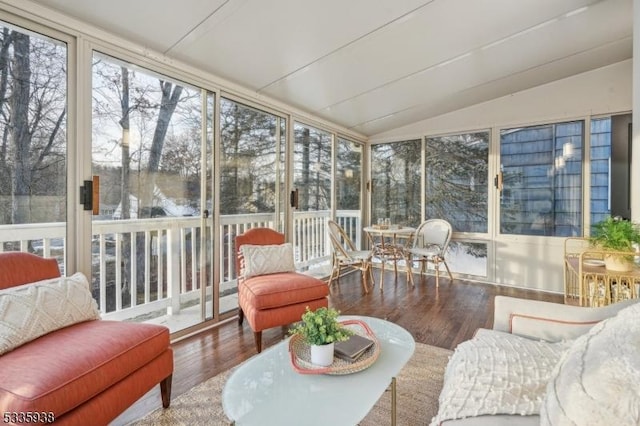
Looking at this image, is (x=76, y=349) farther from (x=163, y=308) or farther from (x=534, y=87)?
(x=534, y=87)

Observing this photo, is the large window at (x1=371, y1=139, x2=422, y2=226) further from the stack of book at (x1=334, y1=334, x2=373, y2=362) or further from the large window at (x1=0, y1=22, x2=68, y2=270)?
the large window at (x1=0, y1=22, x2=68, y2=270)

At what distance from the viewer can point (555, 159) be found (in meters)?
3.99

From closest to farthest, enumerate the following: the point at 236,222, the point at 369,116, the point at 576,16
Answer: the point at 576,16 < the point at 236,222 < the point at 369,116

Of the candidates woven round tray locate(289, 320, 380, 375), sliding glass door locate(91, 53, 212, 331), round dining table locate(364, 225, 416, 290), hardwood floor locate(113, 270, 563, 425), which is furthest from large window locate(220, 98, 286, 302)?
woven round tray locate(289, 320, 380, 375)

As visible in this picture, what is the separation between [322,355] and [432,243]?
146 inches

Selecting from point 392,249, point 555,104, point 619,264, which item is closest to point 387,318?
point 392,249

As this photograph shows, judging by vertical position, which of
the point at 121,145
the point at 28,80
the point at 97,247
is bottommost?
the point at 97,247

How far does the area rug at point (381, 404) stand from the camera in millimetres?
1645

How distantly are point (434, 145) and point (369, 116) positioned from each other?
1.16m

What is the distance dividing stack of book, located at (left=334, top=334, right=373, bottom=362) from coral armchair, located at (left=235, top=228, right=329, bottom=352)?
1.00 m

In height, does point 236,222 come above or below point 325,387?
above

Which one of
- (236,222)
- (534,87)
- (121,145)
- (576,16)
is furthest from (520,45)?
(121,145)

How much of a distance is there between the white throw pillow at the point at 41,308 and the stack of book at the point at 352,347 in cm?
133

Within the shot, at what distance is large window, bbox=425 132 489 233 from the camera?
4.49m
